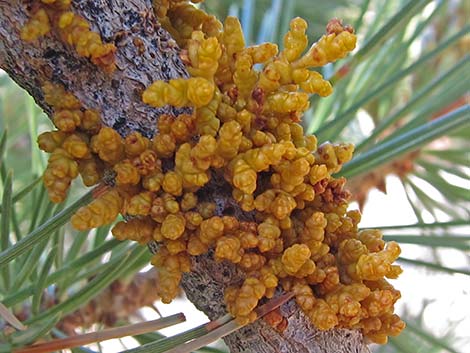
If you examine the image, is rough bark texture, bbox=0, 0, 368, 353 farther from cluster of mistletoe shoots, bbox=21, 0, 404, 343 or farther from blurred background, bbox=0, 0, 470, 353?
blurred background, bbox=0, 0, 470, 353

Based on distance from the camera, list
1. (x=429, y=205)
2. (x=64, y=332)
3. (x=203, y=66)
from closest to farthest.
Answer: (x=203, y=66)
(x=64, y=332)
(x=429, y=205)

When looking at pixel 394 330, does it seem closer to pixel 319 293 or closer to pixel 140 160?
pixel 319 293

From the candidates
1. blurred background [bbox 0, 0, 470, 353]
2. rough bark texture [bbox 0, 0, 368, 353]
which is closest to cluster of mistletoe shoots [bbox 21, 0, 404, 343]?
rough bark texture [bbox 0, 0, 368, 353]

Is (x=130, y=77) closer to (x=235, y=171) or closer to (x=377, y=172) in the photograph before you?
(x=235, y=171)

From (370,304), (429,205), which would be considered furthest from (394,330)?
(429,205)

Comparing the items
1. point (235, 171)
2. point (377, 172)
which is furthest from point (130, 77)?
point (377, 172)

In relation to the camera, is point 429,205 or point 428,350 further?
point 429,205

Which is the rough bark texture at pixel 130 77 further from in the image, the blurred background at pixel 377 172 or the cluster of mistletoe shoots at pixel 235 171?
the blurred background at pixel 377 172
